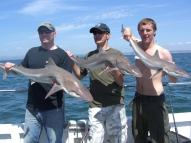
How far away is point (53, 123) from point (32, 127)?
434 mm

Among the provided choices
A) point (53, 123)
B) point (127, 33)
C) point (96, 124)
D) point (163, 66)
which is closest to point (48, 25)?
point (127, 33)

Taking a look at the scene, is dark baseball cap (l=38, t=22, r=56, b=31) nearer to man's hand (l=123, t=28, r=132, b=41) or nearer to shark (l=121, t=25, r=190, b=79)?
man's hand (l=123, t=28, r=132, b=41)

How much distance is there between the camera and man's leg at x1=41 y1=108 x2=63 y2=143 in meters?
4.10

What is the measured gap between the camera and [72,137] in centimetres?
502

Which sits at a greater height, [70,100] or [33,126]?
[33,126]

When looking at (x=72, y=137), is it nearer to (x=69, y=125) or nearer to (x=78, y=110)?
(x=69, y=125)

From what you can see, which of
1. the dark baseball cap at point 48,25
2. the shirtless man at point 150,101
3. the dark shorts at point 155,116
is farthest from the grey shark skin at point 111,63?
the dark baseball cap at point 48,25

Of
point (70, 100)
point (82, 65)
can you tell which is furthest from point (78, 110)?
point (82, 65)

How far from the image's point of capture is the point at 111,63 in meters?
4.17

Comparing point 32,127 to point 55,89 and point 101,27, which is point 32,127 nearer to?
point 55,89

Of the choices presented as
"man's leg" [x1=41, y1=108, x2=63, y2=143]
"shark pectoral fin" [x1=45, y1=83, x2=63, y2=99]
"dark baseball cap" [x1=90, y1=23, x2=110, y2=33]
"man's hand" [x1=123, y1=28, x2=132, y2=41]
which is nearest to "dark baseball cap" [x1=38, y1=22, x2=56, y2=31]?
"dark baseball cap" [x1=90, y1=23, x2=110, y2=33]

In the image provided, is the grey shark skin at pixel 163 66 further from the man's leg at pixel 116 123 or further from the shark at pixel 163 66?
the man's leg at pixel 116 123

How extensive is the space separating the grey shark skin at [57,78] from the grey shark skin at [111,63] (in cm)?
66

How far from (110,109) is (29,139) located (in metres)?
1.66
